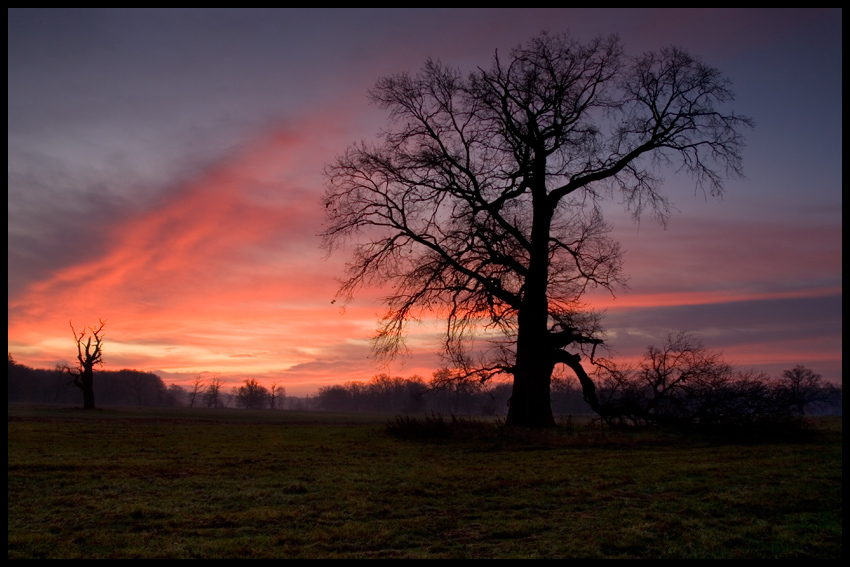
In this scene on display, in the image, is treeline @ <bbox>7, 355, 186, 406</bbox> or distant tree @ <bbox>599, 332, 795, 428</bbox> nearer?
distant tree @ <bbox>599, 332, 795, 428</bbox>

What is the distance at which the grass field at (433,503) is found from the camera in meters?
6.24

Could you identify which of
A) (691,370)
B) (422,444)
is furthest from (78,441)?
(691,370)

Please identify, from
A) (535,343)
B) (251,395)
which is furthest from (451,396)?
(535,343)

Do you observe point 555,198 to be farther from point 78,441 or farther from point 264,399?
point 264,399

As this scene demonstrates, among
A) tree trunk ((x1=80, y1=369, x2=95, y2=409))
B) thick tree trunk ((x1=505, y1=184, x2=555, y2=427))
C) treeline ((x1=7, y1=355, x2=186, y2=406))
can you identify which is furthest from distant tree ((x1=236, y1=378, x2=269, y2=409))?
thick tree trunk ((x1=505, y1=184, x2=555, y2=427))

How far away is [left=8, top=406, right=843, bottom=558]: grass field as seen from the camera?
6238 mm

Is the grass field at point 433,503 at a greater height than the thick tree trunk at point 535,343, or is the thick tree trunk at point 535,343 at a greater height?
the thick tree trunk at point 535,343

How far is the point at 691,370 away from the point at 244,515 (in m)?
17.5

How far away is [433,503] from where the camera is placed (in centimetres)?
863

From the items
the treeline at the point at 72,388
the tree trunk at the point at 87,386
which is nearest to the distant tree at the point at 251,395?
the treeline at the point at 72,388

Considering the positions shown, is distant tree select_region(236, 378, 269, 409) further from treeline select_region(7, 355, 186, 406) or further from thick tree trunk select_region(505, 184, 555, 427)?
thick tree trunk select_region(505, 184, 555, 427)

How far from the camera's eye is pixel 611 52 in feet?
71.6

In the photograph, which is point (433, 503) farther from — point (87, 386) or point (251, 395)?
point (251, 395)

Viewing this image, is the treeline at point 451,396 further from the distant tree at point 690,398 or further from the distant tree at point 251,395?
the distant tree at point 251,395
